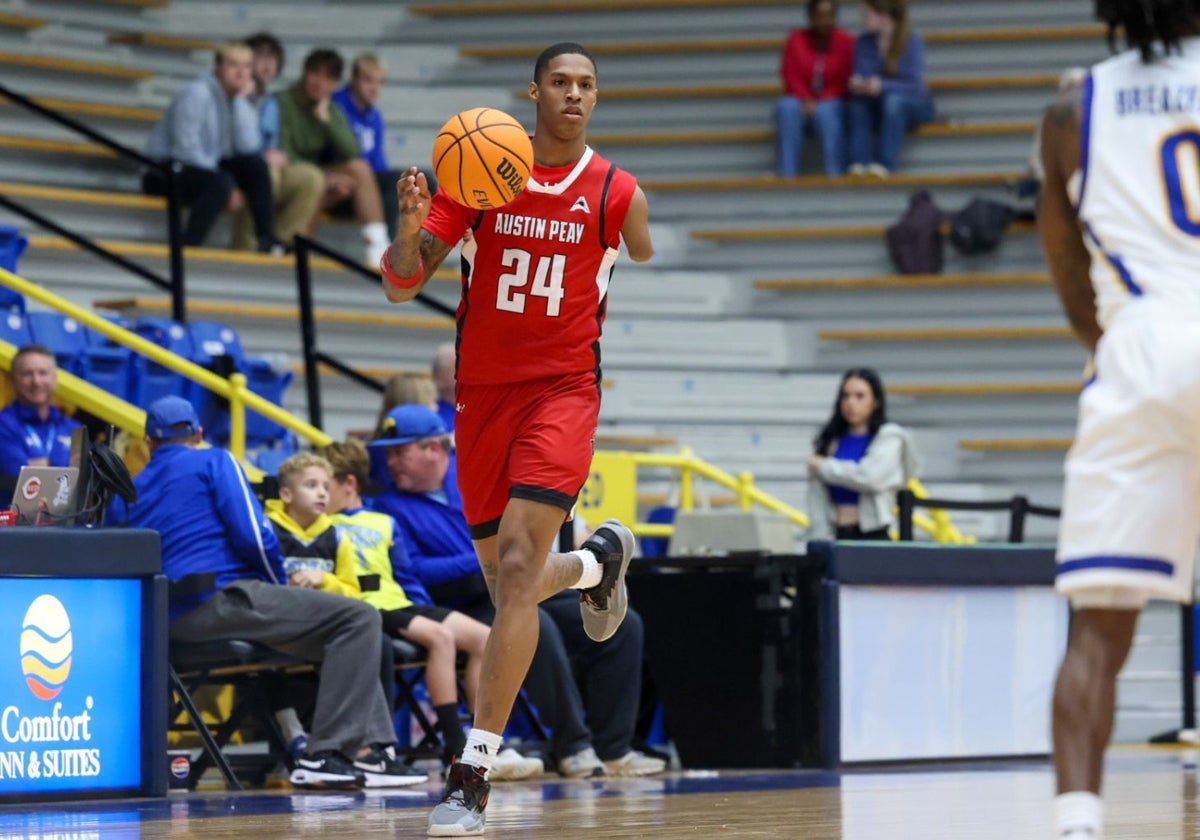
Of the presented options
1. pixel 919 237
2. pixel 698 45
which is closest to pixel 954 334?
pixel 919 237

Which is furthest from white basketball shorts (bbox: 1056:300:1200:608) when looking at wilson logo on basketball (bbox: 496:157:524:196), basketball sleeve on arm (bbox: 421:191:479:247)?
basketball sleeve on arm (bbox: 421:191:479:247)

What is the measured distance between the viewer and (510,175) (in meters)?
5.29

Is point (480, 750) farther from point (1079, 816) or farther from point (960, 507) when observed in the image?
point (960, 507)

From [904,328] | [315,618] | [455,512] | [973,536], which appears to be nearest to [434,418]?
[455,512]

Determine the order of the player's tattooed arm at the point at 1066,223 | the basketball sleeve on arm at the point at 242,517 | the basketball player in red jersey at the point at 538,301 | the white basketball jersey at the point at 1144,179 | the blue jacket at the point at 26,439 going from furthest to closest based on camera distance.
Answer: the blue jacket at the point at 26,439
the basketball sleeve on arm at the point at 242,517
the basketball player in red jersey at the point at 538,301
the player's tattooed arm at the point at 1066,223
the white basketball jersey at the point at 1144,179

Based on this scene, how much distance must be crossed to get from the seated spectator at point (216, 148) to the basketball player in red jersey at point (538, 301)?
Answer: 24.4 ft

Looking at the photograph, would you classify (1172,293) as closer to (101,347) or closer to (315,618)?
(315,618)

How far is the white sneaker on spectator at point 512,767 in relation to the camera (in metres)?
7.79

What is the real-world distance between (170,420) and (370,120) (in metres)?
6.91

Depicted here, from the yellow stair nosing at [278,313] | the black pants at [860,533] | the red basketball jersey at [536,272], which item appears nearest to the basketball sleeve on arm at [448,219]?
the red basketball jersey at [536,272]

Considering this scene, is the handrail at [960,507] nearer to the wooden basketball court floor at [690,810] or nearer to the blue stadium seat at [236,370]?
the wooden basketball court floor at [690,810]

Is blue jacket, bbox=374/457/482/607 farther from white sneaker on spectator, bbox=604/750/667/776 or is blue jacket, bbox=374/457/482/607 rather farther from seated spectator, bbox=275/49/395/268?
seated spectator, bbox=275/49/395/268

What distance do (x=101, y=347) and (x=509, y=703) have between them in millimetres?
5813

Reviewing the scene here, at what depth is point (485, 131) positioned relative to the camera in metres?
5.29
